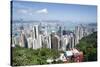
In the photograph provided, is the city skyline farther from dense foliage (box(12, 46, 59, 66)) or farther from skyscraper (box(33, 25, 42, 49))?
dense foliage (box(12, 46, 59, 66))

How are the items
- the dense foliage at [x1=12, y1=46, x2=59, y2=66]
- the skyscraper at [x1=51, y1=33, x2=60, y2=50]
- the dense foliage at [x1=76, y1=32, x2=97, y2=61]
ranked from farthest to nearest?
1. the dense foliage at [x1=76, y1=32, x2=97, y2=61]
2. the skyscraper at [x1=51, y1=33, x2=60, y2=50]
3. the dense foliage at [x1=12, y1=46, x2=59, y2=66]

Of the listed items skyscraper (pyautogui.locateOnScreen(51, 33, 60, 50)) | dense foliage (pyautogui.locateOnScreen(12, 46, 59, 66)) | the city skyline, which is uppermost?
the city skyline

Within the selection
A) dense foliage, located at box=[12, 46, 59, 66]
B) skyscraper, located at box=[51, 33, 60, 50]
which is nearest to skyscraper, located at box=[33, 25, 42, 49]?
dense foliage, located at box=[12, 46, 59, 66]

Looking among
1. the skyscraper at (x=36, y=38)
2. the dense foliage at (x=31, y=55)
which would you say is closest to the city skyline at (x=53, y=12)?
the skyscraper at (x=36, y=38)

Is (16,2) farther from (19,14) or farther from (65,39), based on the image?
(65,39)

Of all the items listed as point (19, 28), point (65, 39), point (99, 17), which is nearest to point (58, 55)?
point (65, 39)

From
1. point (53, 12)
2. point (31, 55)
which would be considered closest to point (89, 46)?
point (53, 12)

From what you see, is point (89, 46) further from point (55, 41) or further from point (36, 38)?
point (36, 38)
